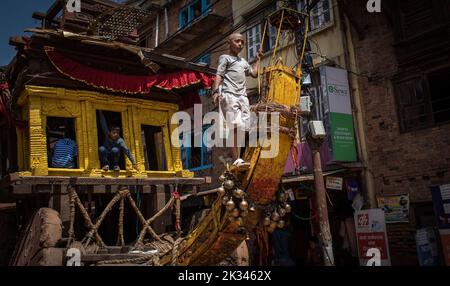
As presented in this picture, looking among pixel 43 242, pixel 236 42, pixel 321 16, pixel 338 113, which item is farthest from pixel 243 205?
pixel 321 16

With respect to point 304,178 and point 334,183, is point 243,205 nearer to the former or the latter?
point 304,178

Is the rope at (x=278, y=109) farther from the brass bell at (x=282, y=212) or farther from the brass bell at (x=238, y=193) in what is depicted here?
the brass bell at (x=282, y=212)

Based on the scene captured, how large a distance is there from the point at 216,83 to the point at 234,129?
2.00 ft

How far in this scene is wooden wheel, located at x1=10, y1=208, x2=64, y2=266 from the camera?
17.0ft

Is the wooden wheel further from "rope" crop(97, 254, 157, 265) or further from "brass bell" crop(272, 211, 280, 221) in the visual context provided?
"brass bell" crop(272, 211, 280, 221)

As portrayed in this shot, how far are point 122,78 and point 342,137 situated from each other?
7603mm

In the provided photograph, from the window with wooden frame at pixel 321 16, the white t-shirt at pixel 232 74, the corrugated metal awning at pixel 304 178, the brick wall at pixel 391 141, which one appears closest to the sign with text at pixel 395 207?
the brick wall at pixel 391 141

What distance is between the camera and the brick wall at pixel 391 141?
35.9 feet

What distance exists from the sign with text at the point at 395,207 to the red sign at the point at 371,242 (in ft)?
1.88

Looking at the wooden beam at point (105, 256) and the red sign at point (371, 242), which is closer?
the wooden beam at point (105, 256)

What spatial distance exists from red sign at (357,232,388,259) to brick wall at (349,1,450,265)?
14.3 inches
